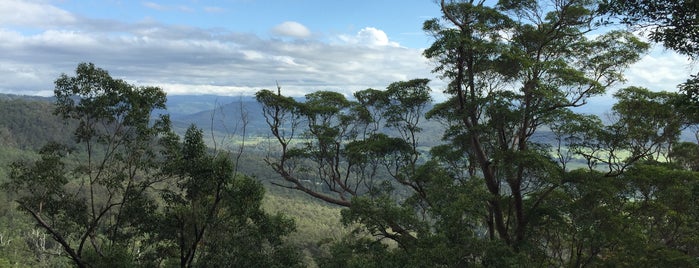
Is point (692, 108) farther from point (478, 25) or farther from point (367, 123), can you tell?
point (367, 123)

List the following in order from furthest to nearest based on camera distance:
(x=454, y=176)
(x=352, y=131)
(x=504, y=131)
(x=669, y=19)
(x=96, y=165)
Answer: (x=352, y=131) < (x=454, y=176) < (x=504, y=131) < (x=96, y=165) < (x=669, y=19)

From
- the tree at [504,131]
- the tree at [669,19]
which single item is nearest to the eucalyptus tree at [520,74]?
the tree at [504,131]

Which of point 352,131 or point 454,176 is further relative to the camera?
point 352,131

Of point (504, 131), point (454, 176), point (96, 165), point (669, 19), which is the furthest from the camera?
point (454, 176)

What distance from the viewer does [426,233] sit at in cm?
1727

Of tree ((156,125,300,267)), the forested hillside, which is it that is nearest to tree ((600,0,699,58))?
the forested hillside

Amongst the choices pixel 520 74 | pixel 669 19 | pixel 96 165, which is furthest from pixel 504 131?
pixel 96 165

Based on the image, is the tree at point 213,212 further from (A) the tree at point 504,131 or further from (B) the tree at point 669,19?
(B) the tree at point 669,19

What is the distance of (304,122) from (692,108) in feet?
67.7

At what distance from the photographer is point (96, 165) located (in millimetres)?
16656

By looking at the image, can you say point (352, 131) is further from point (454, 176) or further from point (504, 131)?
point (504, 131)

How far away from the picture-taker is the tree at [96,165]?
1461cm

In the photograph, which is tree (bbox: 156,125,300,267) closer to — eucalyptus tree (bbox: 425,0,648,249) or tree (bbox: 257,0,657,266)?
tree (bbox: 257,0,657,266)

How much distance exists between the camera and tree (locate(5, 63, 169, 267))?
47.9 feet
